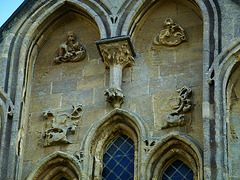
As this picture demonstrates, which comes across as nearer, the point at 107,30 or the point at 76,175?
the point at 76,175

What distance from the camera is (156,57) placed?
56.9 feet

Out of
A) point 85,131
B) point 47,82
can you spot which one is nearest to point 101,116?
point 85,131

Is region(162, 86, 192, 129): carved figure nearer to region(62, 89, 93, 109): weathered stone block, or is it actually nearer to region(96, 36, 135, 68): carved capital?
region(96, 36, 135, 68): carved capital

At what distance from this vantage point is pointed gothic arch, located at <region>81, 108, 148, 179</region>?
16.3 meters

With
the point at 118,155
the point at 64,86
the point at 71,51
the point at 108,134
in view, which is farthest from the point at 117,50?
the point at 118,155

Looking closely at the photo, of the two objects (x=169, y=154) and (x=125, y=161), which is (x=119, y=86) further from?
(x=169, y=154)

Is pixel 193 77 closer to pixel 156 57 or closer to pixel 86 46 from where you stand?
pixel 156 57

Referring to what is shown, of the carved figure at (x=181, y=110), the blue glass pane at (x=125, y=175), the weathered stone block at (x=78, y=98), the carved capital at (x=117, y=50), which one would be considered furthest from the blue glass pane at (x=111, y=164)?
the carved capital at (x=117, y=50)

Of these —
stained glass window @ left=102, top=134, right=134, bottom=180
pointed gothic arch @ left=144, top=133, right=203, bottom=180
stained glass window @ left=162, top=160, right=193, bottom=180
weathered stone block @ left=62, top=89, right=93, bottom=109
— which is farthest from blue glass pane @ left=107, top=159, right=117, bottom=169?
weathered stone block @ left=62, top=89, right=93, bottom=109

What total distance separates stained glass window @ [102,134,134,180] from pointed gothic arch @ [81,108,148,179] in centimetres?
8

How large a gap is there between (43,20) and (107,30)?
4.87ft

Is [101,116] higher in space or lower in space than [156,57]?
lower

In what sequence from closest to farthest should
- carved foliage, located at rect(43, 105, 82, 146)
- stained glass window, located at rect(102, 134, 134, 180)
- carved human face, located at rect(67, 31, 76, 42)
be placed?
1. stained glass window, located at rect(102, 134, 134, 180)
2. carved foliage, located at rect(43, 105, 82, 146)
3. carved human face, located at rect(67, 31, 76, 42)

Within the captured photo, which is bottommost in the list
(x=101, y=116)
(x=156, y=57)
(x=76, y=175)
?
(x=76, y=175)
